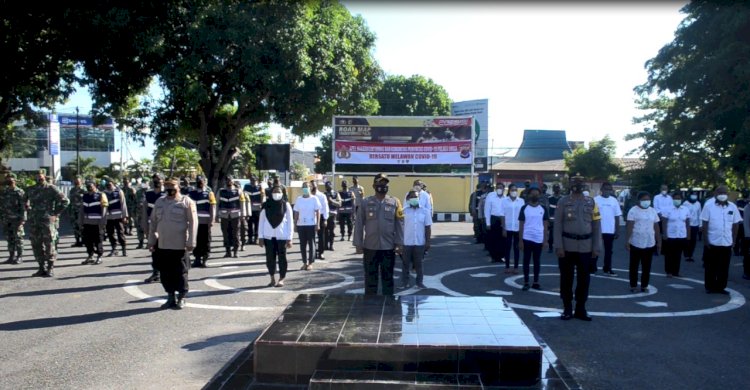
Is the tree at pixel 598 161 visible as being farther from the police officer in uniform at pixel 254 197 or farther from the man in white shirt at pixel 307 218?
the man in white shirt at pixel 307 218

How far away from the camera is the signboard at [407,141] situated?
27.2 m

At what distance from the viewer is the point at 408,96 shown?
45062 millimetres

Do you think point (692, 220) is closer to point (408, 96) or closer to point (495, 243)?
point (495, 243)

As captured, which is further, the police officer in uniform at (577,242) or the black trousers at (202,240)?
the black trousers at (202,240)

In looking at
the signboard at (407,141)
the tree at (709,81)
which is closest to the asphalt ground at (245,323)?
the tree at (709,81)

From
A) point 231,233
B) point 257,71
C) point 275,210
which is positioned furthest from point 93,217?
point 257,71

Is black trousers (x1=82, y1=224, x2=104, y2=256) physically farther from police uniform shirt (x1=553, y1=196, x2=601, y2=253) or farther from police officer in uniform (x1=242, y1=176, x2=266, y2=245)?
police uniform shirt (x1=553, y1=196, x2=601, y2=253)

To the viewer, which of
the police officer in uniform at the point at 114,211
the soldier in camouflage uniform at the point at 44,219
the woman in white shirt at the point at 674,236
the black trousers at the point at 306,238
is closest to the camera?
the soldier in camouflage uniform at the point at 44,219

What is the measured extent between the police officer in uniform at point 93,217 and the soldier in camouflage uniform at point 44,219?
4.03 ft

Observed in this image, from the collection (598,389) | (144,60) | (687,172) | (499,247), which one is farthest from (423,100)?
(598,389)

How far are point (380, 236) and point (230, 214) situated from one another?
23.8ft

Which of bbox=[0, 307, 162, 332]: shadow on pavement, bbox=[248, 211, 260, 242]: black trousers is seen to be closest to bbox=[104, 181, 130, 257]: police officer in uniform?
bbox=[248, 211, 260, 242]: black trousers

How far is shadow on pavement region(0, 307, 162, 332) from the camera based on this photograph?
7453 millimetres

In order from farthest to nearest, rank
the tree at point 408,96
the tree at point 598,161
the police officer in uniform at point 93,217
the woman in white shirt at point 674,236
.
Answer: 1. the tree at point 408,96
2. the tree at point 598,161
3. the police officer in uniform at point 93,217
4. the woman in white shirt at point 674,236
